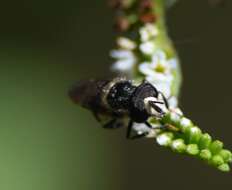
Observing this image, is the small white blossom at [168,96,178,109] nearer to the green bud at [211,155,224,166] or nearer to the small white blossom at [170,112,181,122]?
Result: the small white blossom at [170,112,181,122]

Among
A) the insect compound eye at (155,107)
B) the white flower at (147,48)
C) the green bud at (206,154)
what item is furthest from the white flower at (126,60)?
the green bud at (206,154)

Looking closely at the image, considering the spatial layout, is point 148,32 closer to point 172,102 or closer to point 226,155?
point 172,102

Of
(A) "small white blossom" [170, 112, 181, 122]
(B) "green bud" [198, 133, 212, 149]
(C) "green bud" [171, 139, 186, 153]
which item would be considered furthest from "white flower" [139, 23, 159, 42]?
(B) "green bud" [198, 133, 212, 149]

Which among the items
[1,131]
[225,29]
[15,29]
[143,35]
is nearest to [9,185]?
[1,131]

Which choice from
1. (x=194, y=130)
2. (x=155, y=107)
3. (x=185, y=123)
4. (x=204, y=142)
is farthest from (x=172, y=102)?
(x=204, y=142)

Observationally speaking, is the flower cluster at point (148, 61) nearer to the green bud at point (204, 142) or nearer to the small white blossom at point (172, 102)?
the small white blossom at point (172, 102)

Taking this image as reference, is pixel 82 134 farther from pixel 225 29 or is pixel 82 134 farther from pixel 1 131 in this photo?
pixel 225 29
